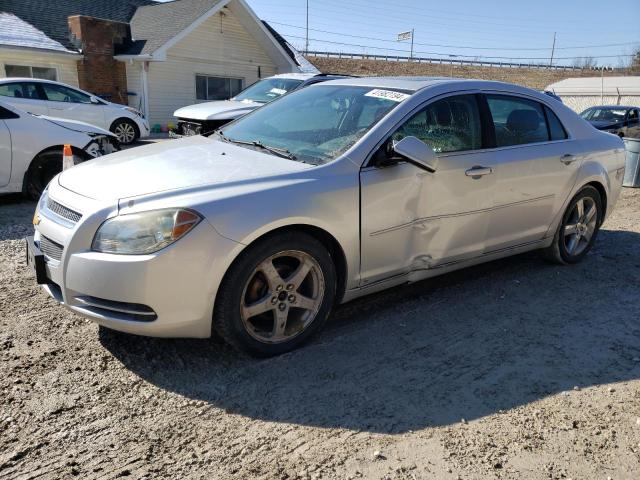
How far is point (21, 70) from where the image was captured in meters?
16.5

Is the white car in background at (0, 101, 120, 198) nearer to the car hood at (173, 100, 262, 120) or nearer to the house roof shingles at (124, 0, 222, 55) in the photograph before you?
the car hood at (173, 100, 262, 120)

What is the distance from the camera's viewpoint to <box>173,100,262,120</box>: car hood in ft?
32.6

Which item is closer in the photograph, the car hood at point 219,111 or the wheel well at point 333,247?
the wheel well at point 333,247

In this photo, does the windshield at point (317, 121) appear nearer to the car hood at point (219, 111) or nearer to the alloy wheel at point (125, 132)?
the car hood at point (219, 111)

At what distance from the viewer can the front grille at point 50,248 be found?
3.04 metres

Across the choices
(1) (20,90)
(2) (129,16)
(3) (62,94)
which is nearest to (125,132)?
(3) (62,94)

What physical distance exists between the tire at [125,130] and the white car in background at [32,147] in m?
7.21

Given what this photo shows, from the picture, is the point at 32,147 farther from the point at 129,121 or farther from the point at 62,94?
the point at 129,121

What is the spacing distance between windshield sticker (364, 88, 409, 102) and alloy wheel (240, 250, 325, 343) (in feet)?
4.54

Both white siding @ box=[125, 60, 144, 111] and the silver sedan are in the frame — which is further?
white siding @ box=[125, 60, 144, 111]

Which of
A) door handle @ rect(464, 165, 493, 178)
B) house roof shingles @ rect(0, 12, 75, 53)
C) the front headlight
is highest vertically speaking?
house roof shingles @ rect(0, 12, 75, 53)

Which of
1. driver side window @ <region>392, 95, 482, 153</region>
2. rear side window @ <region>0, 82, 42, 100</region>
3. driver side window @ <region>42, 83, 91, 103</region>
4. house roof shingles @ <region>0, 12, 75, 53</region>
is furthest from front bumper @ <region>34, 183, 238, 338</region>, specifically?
house roof shingles @ <region>0, 12, 75, 53</region>

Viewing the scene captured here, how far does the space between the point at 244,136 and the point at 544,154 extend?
2.53 metres

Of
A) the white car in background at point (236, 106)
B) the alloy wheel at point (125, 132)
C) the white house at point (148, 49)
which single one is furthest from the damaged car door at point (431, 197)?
the white house at point (148, 49)
